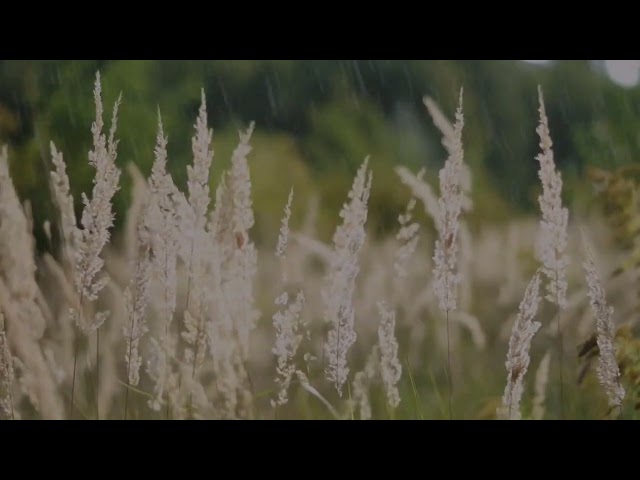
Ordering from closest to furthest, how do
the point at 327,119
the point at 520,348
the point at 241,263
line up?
1. the point at 520,348
2. the point at 241,263
3. the point at 327,119

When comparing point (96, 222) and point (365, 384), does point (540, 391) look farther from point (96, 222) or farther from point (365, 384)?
point (96, 222)

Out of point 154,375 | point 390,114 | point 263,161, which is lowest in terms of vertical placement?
point 154,375

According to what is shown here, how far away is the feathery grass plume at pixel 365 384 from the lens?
1401 millimetres

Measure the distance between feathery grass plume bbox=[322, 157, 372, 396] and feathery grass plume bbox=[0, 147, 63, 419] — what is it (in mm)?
488

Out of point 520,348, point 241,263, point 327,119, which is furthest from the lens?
point 327,119

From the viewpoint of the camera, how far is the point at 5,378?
1387 mm

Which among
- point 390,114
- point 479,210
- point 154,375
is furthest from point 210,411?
point 390,114

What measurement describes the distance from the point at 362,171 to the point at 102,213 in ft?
1.41

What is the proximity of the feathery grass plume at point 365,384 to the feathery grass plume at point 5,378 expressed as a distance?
22.9 inches

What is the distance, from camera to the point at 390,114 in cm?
285

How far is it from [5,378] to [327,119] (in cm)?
172

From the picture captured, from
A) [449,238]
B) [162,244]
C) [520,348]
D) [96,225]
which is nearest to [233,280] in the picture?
[162,244]
